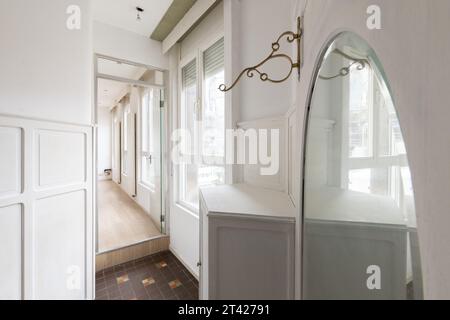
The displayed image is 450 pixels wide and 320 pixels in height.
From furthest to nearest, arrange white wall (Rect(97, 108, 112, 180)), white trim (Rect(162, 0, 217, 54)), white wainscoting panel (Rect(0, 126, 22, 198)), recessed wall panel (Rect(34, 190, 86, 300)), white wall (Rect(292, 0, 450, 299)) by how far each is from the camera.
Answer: white wall (Rect(97, 108, 112, 180)), white trim (Rect(162, 0, 217, 54)), recessed wall panel (Rect(34, 190, 86, 300)), white wainscoting panel (Rect(0, 126, 22, 198)), white wall (Rect(292, 0, 450, 299))

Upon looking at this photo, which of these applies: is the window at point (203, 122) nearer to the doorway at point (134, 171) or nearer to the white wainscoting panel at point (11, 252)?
the doorway at point (134, 171)

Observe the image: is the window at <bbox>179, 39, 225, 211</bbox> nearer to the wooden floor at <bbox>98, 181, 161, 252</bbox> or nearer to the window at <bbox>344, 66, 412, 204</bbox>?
the wooden floor at <bbox>98, 181, 161, 252</bbox>

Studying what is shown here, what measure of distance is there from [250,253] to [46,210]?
126 cm

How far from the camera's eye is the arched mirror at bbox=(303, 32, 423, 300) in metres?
0.26

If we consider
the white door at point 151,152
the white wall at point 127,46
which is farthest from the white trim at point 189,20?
the white door at point 151,152

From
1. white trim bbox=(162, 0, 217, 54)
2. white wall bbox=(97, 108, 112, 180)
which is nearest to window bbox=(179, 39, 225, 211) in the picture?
white trim bbox=(162, 0, 217, 54)

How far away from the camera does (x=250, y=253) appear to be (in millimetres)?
Result: 739

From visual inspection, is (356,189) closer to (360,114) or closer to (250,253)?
(360,114)

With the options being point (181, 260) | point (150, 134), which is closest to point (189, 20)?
point (150, 134)

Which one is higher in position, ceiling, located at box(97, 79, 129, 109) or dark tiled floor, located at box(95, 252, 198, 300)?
ceiling, located at box(97, 79, 129, 109)

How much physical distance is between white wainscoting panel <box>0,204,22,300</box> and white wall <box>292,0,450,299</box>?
147 cm

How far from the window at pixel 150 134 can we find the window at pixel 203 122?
0.57 m

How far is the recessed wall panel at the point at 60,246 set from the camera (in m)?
1.18

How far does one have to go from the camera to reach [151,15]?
2.11 m
